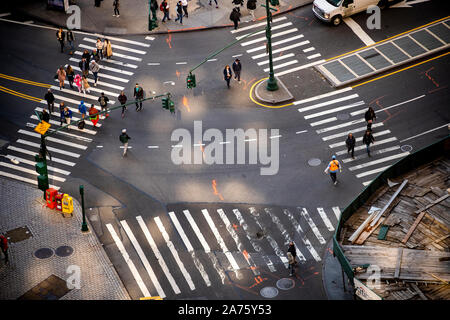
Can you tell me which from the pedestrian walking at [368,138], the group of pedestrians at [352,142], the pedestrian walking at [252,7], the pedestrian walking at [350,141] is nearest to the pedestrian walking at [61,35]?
the pedestrian walking at [252,7]

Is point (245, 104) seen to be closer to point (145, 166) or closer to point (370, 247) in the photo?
point (145, 166)

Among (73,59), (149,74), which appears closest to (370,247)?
(149,74)

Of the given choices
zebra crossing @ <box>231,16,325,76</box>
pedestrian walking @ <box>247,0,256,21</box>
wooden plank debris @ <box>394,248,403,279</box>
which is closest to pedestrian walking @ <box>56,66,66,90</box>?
zebra crossing @ <box>231,16,325,76</box>

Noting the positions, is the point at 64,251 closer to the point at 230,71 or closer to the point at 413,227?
the point at 230,71

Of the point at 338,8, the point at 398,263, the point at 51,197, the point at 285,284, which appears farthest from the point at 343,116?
the point at 51,197
